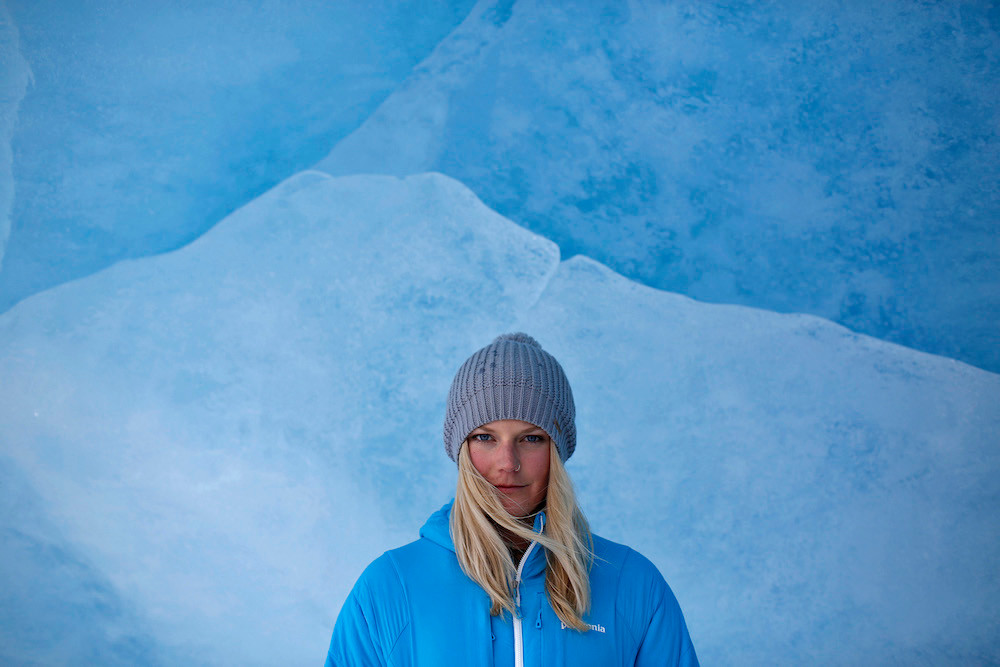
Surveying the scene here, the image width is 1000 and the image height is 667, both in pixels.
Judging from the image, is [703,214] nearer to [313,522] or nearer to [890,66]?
[890,66]

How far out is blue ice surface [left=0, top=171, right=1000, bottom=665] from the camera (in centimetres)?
281

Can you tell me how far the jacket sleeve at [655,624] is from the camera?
149 centimetres

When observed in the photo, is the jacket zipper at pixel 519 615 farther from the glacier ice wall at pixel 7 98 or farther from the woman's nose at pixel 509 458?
the glacier ice wall at pixel 7 98

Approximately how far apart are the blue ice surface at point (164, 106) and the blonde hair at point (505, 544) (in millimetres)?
1908

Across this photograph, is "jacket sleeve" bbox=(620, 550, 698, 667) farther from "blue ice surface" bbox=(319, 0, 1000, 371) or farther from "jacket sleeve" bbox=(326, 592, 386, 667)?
"blue ice surface" bbox=(319, 0, 1000, 371)

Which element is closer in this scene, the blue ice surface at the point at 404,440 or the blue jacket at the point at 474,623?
the blue jacket at the point at 474,623

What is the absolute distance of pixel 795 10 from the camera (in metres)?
3.04

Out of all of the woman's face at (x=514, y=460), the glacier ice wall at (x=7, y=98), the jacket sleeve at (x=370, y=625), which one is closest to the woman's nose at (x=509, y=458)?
the woman's face at (x=514, y=460)

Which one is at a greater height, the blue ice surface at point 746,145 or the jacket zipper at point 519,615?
the blue ice surface at point 746,145

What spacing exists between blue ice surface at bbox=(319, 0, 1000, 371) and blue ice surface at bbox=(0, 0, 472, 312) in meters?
0.16

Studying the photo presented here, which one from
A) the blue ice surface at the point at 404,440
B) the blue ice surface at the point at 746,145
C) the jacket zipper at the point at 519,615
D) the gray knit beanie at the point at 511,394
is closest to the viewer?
the jacket zipper at the point at 519,615

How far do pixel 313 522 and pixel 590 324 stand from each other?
122 cm

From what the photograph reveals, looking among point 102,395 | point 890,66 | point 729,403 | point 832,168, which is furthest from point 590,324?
point 102,395

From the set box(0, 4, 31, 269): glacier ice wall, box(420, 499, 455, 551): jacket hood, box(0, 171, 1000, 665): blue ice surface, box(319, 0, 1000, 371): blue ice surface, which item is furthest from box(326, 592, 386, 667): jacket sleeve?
box(0, 4, 31, 269): glacier ice wall
